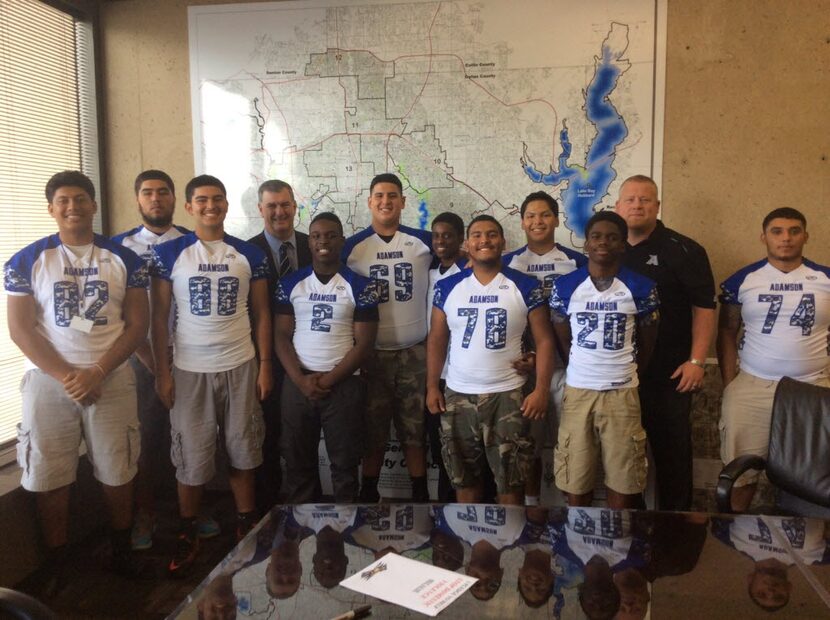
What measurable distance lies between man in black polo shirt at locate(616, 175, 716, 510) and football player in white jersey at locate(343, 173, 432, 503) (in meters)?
0.97

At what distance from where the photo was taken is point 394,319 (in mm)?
3117

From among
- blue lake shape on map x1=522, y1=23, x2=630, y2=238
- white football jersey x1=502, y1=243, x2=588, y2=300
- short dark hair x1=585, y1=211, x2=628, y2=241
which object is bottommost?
white football jersey x1=502, y1=243, x2=588, y2=300

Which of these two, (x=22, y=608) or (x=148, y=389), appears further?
(x=148, y=389)

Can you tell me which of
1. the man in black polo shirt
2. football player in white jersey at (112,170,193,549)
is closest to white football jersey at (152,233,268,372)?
football player in white jersey at (112,170,193,549)

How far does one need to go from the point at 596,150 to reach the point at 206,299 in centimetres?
207

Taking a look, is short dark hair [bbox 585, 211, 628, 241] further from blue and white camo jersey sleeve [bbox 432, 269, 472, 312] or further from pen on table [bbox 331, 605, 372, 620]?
pen on table [bbox 331, 605, 372, 620]

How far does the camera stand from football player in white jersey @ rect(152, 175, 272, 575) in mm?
2875

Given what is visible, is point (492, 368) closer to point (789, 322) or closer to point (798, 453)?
point (798, 453)

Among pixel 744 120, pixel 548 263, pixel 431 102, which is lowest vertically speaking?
pixel 548 263

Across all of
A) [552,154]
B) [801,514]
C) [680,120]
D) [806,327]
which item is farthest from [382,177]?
[801,514]

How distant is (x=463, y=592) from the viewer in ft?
4.75

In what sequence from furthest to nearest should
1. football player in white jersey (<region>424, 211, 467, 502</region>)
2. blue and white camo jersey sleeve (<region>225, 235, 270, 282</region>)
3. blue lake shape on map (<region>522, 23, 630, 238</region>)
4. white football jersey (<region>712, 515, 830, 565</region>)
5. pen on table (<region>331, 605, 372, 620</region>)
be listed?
1. blue lake shape on map (<region>522, 23, 630, 238</region>)
2. football player in white jersey (<region>424, 211, 467, 502</region>)
3. blue and white camo jersey sleeve (<region>225, 235, 270, 282</region>)
4. white football jersey (<region>712, 515, 830, 565</region>)
5. pen on table (<region>331, 605, 372, 620</region>)

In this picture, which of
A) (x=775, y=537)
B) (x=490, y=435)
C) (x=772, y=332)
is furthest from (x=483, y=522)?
(x=772, y=332)

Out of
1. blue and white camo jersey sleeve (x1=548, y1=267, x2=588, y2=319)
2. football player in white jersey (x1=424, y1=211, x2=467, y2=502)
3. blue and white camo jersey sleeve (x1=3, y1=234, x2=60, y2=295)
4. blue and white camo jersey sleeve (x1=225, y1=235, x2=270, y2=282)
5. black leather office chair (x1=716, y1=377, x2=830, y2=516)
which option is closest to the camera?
black leather office chair (x1=716, y1=377, x2=830, y2=516)
